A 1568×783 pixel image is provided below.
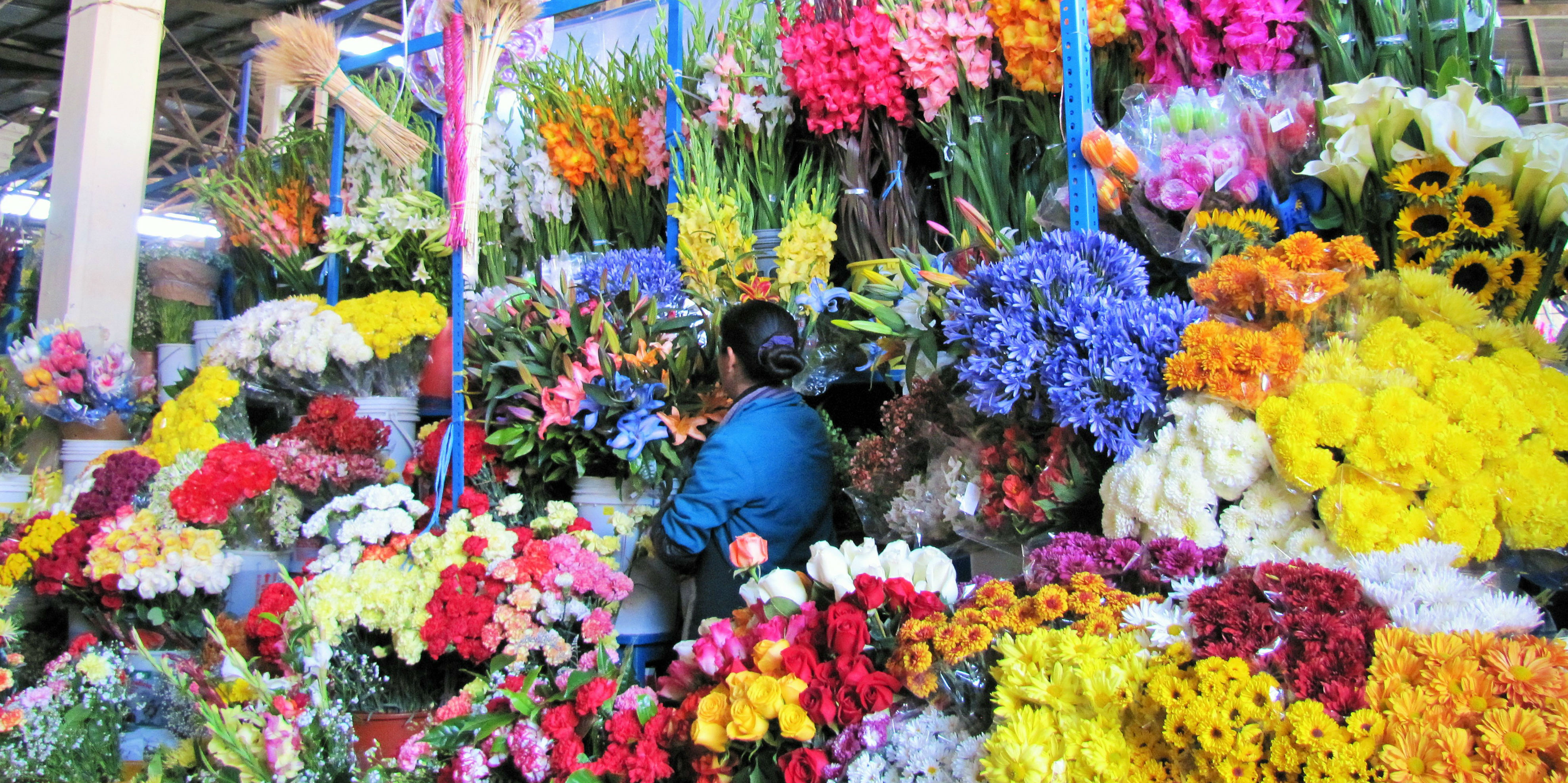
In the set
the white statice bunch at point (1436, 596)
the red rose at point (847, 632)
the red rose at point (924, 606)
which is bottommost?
the red rose at point (847, 632)

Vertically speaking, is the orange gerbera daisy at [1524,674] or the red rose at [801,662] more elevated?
the orange gerbera daisy at [1524,674]

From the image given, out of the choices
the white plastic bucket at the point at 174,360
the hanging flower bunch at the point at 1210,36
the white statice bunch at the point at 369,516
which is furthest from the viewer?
the white plastic bucket at the point at 174,360

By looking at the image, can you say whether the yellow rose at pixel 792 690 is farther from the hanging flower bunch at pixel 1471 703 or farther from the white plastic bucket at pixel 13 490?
the white plastic bucket at pixel 13 490

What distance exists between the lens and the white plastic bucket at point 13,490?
112 inches

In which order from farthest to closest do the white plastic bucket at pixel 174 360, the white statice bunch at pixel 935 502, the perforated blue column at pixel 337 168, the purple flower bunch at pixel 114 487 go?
the perforated blue column at pixel 337 168, the white plastic bucket at pixel 174 360, the purple flower bunch at pixel 114 487, the white statice bunch at pixel 935 502

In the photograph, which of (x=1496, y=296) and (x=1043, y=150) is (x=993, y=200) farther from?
(x=1496, y=296)

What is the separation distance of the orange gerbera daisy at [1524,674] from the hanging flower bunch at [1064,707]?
0.95 feet

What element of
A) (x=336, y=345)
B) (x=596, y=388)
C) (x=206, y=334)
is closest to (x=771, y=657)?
(x=596, y=388)

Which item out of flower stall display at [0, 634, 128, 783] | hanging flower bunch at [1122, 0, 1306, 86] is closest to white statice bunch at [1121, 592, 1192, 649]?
hanging flower bunch at [1122, 0, 1306, 86]

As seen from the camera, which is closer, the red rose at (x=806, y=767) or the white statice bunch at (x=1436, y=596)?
the white statice bunch at (x=1436, y=596)

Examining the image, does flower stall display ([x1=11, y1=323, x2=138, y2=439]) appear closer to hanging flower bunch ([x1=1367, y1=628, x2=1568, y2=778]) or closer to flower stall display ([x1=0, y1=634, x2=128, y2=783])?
flower stall display ([x1=0, y1=634, x2=128, y2=783])

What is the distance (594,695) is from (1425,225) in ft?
4.57

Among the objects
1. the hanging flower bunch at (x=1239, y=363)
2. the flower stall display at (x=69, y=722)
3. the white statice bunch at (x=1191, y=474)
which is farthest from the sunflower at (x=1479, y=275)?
the flower stall display at (x=69, y=722)

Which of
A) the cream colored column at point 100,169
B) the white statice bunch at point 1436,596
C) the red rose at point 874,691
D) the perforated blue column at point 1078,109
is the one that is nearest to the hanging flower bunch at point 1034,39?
the perforated blue column at point 1078,109
